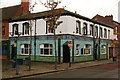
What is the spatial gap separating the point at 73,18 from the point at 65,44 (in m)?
4.10

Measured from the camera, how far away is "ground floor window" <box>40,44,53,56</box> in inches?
1131

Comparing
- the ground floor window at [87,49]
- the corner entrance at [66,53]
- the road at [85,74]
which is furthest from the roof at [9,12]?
the road at [85,74]

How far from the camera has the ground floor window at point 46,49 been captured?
28719 millimetres

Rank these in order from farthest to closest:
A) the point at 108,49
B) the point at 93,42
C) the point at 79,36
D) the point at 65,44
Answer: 1. the point at 108,49
2. the point at 93,42
3. the point at 79,36
4. the point at 65,44

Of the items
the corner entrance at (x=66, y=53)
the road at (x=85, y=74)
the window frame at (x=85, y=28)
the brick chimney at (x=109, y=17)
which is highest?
the brick chimney at (x=109, y=17)

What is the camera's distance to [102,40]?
1465 inches

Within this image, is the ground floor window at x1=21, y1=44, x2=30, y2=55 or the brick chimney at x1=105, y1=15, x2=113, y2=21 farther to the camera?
the brick chimney at x1=105, y1=15, x2=113, y2=21

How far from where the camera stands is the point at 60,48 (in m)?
27.5

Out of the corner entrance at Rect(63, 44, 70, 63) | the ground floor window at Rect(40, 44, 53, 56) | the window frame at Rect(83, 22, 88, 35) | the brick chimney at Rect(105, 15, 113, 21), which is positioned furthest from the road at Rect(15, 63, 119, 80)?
the brick chimney at Rect(105, 15, 113, 21)

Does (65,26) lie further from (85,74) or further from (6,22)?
(6,22)

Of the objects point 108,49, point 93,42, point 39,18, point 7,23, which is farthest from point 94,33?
point 7,23

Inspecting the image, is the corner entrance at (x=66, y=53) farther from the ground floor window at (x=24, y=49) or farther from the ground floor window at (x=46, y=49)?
the ground floor window at (x=24, y=49)

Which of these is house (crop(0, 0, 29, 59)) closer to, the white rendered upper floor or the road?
the white rendered upper floor

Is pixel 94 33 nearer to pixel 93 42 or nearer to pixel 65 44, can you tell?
pixel 93 42
